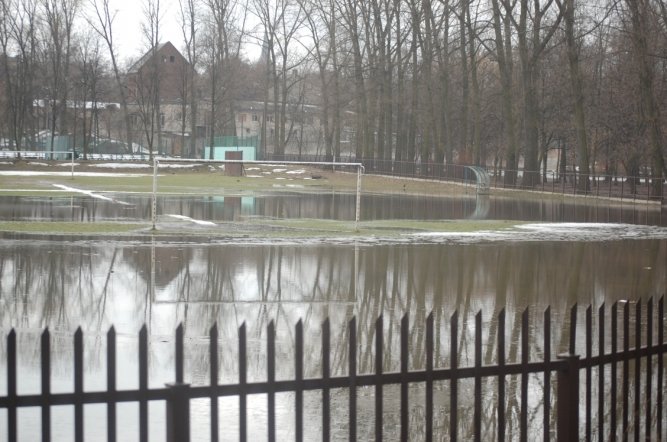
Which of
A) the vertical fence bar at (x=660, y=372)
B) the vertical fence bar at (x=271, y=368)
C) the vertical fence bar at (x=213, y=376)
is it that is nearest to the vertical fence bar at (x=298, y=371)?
the vertical fence bar at (x=271, y=368)

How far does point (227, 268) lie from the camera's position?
20312mm

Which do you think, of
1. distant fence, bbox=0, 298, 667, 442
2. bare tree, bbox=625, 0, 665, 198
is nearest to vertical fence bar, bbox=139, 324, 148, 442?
distant fence, bbox=0, 298, 667, 442

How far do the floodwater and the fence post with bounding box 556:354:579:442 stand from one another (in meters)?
2.09

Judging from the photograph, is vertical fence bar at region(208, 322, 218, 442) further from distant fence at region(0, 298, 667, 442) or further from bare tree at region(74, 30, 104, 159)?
bare tree at region(74, 30, 104, 159)

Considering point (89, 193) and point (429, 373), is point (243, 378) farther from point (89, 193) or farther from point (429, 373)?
point (89, 193)

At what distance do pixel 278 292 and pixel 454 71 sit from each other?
236 feet

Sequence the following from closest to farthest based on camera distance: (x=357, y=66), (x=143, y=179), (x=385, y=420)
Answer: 1. (x=385, y=420)
2. (x=143, y=179)
3. (x=357, y=66)

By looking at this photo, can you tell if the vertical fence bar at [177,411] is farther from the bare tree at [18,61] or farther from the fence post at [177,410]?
the bare tree at [18,61]

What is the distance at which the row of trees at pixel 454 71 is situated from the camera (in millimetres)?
58062

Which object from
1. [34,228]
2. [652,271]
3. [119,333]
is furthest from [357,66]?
[119,333]

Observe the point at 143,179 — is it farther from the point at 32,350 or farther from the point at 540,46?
the point at 32,350

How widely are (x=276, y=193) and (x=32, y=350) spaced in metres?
43.8

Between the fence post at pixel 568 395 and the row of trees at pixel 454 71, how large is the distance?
148ft

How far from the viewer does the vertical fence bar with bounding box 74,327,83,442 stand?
5230 millimetres
